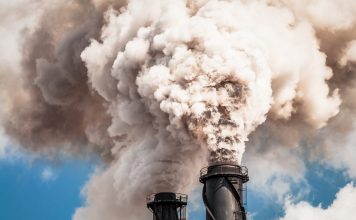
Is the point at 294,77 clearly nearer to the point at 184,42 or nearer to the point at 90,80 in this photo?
the point at 184,42

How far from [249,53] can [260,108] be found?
454cm

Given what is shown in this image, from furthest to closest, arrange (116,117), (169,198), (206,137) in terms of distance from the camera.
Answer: (116,117) < (169,198) < (206,137)

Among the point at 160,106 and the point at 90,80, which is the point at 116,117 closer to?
the point at 90,80

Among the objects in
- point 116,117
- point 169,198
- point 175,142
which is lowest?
point 169,198

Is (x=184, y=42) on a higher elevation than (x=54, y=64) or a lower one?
lower

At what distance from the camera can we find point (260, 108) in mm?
55656

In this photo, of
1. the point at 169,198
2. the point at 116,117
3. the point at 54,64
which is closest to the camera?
the point at 169,198

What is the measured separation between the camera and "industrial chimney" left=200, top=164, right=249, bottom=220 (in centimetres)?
5112

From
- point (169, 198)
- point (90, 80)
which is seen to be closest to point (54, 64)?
point (90, 80)

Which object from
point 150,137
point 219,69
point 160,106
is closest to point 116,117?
point 150,137

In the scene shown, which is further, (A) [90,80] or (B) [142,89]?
(A) [90,80]

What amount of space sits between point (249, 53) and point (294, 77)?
6.10 meters

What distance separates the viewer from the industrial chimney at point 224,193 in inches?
2013

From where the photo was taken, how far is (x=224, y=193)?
51438 mm
